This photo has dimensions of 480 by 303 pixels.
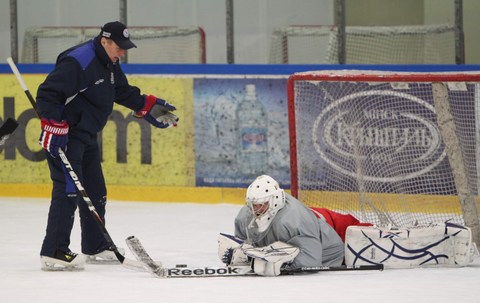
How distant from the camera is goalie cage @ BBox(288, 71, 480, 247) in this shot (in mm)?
8461

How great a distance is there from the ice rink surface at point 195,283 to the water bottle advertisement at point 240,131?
4.91ft

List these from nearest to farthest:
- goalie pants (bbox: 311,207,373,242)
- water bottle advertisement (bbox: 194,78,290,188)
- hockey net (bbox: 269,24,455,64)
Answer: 1. goalie pants (bbox: 311,207,373,242)
2. water bottle advertisement (bbox: 194,78,290,188)
3. hockey net (bbox: 269,24,455,64)

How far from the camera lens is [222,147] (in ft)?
35.3

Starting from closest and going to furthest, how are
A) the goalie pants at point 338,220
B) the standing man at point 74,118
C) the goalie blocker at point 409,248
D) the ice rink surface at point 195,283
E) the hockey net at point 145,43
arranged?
the ice rink surface at point 195,283 < the standing man at point 74,118 < the goalie blocker at point 409,248 < the goalie pants at point 338,220 < the hockey net at point 145,43

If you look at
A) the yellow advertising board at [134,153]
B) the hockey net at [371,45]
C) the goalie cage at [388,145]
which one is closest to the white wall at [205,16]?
the hockey net at [371,45]

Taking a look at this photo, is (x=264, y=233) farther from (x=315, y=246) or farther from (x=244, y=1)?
(x=244, y=1)

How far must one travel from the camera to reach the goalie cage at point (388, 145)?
846cm

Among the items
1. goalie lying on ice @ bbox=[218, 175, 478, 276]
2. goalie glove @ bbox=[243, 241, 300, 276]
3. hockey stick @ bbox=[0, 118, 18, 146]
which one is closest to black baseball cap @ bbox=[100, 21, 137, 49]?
hockey stick @ bbox=[0, 118, 18, 146]

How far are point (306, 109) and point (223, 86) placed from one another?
1.59 metres

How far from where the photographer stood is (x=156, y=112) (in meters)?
8.27

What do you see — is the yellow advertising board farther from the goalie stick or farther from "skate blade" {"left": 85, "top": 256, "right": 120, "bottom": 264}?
the goalie stick

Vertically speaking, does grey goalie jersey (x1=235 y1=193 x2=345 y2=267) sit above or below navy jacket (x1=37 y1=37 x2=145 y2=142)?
below

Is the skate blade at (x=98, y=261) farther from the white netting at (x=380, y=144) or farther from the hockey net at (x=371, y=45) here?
the hockey net at (x=371, y=45)

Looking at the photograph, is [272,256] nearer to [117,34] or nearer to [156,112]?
[156,112]
